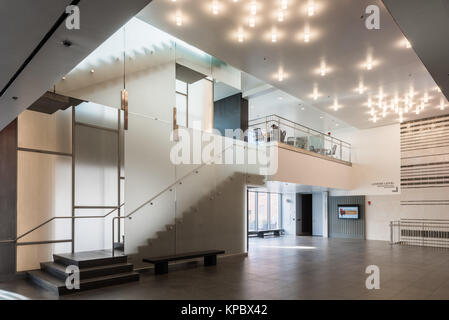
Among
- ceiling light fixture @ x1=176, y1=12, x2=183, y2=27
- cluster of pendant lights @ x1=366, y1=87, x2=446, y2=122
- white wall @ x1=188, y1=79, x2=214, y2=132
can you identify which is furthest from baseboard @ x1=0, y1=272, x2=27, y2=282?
cluster of pendant lights @ x1=366, y1=87, x2=446, y2=122

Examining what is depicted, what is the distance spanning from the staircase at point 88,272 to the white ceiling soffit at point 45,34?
368 cm

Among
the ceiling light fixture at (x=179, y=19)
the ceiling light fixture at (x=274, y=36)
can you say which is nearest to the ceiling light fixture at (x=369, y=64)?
the ceiling light fixture at (x=274, y=36)

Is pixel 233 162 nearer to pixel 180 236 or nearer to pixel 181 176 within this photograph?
pixel 181 176

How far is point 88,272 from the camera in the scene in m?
6.49

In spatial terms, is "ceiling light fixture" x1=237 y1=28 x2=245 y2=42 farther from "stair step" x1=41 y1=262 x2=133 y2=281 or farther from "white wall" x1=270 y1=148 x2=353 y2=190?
"stair step" x1=41 y1=262 x2=133 y2=281

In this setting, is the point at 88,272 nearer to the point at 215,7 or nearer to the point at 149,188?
the point at 149,188

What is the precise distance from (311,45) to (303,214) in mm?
13782

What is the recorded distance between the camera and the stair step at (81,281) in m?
5.89

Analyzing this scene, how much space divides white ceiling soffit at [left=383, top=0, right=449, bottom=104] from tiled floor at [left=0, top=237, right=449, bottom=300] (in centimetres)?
402

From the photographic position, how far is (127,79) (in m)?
8.28

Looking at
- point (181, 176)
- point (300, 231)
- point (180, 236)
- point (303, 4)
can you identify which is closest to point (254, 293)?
point (180, 236)

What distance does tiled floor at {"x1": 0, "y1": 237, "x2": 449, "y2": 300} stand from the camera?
5.84 meters

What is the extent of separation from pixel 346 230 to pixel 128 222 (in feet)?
44.9
